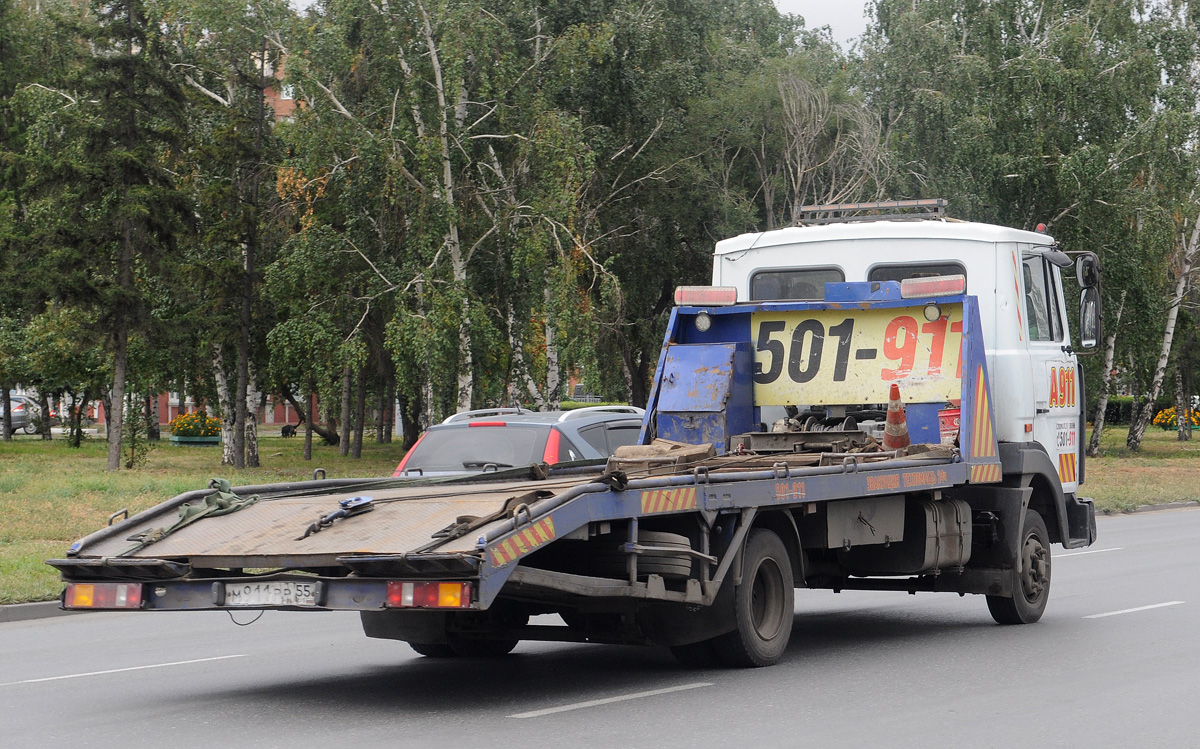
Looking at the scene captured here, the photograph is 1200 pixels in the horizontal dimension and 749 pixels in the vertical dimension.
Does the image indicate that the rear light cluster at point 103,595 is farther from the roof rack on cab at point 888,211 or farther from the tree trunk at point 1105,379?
the tree trunk at point 1105,379

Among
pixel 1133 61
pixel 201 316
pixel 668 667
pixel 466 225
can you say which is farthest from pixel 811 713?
pixel 1133 61

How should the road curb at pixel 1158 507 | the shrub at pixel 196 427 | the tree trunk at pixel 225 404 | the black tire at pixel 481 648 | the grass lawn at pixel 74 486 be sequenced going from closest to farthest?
the black tire at pixel 481 648, the grass lawn at pixel 74 486, the road curb at pixel 1158 507, the tree trunk at pixel 225 404, the shrub at pixel 196 427

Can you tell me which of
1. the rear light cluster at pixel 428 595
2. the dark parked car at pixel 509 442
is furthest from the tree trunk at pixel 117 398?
the rear light cluster at pixel 428 595

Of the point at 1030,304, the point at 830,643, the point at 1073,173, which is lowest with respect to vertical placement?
the point at 830,643

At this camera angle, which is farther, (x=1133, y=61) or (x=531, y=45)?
(x=1133, y=61)

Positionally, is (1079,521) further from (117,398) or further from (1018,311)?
(117,398)

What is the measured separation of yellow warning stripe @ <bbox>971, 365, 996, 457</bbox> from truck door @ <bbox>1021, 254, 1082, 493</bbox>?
0.89 metres

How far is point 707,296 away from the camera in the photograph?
10781 millimetres

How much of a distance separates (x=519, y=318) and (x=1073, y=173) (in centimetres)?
1587

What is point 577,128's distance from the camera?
96.3 ft

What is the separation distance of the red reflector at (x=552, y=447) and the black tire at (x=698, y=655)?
395 cm

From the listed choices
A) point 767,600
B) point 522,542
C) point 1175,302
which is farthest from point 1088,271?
point 1175,302

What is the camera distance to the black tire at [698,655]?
28.2 feet

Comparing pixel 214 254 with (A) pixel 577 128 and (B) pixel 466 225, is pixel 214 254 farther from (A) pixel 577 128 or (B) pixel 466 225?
(A) pixel 577 128
